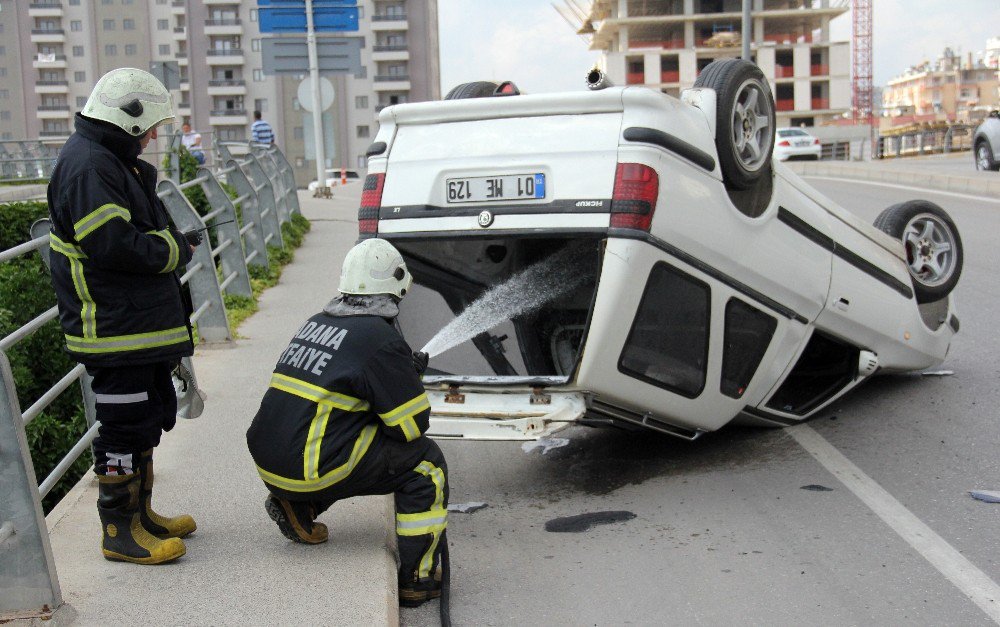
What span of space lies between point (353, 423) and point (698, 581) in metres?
1.58

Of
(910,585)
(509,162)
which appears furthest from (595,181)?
(910,585)

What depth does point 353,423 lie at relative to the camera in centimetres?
453

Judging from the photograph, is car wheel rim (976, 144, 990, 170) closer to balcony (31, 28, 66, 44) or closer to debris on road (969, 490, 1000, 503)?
debris on road (969, 490, 1000, 503)

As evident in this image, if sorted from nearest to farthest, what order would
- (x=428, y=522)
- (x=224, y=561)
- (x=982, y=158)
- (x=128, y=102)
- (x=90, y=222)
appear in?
(x=90, y=222), (x=128, y=102), (x=428, y=522), (x=224, y=561), (x=982, y=158)

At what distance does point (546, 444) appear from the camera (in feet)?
23.4

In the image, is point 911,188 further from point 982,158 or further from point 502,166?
point 502,166

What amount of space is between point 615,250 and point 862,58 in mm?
172714

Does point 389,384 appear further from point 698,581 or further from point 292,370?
point 698,581

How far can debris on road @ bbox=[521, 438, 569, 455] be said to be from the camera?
7047 mm

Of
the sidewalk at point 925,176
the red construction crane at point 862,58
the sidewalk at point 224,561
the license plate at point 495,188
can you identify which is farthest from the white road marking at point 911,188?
the red construction crane at point 862,58

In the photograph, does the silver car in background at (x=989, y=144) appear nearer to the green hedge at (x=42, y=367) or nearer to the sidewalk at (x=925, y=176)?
the sidewalk at (x=925, y=176)

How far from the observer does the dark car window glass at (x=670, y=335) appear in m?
5.51

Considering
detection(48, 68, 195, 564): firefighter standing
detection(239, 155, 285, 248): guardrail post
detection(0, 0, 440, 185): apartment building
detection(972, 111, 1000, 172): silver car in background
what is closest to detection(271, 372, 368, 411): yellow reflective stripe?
detection(48, 68, 195, 564): firefighter standing

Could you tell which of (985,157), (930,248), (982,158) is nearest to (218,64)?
(982,158)
